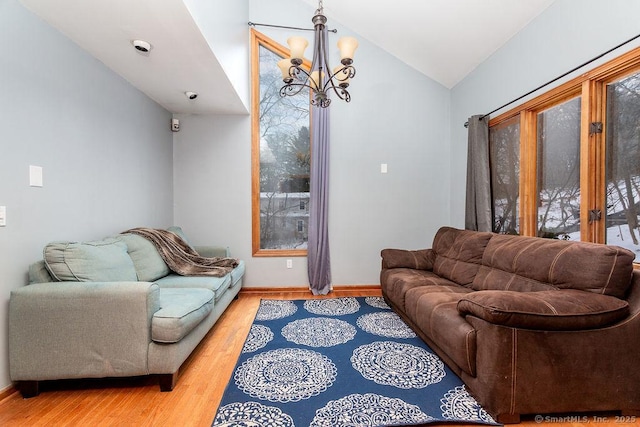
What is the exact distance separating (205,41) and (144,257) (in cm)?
185

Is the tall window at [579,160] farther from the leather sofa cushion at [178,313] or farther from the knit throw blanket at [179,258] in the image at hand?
the knit throw blanket at [179,258]

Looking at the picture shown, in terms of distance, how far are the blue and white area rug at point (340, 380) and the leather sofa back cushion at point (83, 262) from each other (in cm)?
111

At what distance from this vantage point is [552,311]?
1453 mm

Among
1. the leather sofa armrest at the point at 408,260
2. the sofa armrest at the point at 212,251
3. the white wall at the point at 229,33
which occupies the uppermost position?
the white wall at the point at 229,33

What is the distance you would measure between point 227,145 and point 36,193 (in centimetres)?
215

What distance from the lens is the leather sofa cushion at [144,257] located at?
2473 millimetres

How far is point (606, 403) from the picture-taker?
1.49m

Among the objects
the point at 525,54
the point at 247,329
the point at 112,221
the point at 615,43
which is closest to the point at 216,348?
the point at 247,329

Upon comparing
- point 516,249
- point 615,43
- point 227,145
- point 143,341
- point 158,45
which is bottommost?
point 143,341

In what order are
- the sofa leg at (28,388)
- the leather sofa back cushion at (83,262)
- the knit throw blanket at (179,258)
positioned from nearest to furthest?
the sofa leg at (28,388) → the leather sofa back cushion at (83,262) → the knit throw blanket at (179,258)

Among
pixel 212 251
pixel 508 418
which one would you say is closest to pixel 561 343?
pixel 508 418

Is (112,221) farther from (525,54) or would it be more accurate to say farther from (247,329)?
(525,54)

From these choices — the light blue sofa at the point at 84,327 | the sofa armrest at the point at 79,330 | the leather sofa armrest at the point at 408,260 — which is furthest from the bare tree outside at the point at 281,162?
the sofa armrest at the point at 79,330

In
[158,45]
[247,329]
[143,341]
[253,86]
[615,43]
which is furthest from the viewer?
[253,86]
